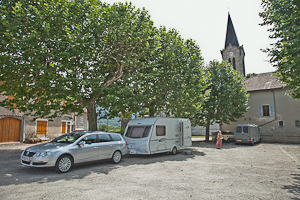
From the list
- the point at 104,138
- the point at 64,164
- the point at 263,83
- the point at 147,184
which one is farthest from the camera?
the point at 263,83

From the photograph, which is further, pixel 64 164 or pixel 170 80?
pixel 170 80

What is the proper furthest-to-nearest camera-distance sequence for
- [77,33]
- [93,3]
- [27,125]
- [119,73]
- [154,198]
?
[27,125] < [119,73] < [93,3] < [77,33] < [154,198]

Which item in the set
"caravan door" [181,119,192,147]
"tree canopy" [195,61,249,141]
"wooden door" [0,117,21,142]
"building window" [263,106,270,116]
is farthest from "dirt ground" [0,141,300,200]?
"building window" [263,106,270,116]

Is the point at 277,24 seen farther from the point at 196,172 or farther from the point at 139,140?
the point at 139,140

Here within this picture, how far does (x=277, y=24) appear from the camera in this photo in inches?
413

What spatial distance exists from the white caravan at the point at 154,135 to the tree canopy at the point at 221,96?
28.5 ft

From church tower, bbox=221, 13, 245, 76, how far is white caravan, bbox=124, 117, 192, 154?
43.0 m

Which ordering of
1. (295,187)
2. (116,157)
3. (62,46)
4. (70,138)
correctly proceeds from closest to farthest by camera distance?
(295,187) → (70,138) → (116,157) → (62,46)

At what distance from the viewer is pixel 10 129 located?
20.1 meters

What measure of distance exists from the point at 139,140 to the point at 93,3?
377 inches

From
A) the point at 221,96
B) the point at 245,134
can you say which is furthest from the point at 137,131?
the point at 245,134

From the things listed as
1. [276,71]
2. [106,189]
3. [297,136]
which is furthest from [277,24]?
[297,136]

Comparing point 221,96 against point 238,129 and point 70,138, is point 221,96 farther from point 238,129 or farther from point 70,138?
point 70,138

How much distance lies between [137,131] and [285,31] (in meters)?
9.82
